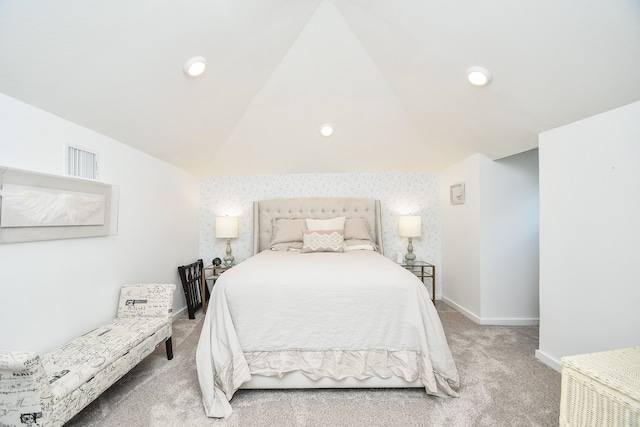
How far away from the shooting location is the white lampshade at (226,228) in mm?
3736

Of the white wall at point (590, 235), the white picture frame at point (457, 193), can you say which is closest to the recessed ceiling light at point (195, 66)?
the white wall at point (590, 235)

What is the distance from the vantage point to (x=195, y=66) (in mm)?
2092

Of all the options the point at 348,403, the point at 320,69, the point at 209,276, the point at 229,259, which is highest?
the point at 320,69

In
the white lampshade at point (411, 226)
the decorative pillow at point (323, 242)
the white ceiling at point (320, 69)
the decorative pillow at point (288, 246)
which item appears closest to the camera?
the white ceiling at point (320, 69)

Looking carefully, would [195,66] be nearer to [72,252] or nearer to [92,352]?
[72,252]

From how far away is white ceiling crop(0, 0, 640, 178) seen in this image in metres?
1.49

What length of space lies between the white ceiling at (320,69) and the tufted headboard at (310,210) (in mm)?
794

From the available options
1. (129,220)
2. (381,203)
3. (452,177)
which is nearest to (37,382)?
(129,220)

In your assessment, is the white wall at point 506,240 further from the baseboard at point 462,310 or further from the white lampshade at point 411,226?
the white lampshade at point 411,226

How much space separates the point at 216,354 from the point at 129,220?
155 cm

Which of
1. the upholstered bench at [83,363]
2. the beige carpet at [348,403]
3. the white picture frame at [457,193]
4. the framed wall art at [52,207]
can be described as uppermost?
the white picture frame at [457,193]

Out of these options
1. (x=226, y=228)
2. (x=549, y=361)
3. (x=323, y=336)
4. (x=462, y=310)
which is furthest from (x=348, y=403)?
(x=226, y=228)

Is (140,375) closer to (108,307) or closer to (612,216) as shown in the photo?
(108,307)

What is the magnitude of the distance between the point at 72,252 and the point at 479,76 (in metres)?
3.13
